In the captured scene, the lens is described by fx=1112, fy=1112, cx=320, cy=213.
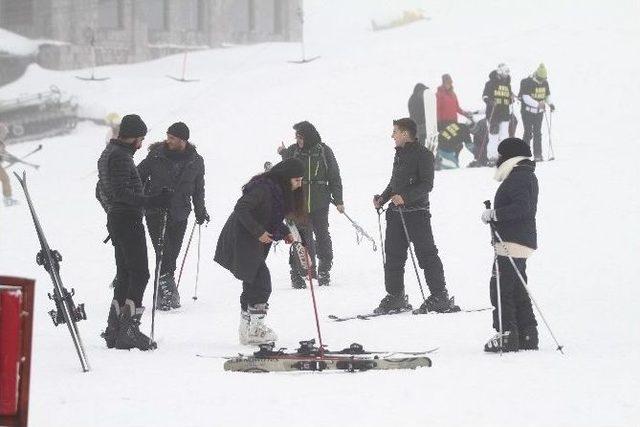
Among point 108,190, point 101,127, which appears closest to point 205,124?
point 101,127

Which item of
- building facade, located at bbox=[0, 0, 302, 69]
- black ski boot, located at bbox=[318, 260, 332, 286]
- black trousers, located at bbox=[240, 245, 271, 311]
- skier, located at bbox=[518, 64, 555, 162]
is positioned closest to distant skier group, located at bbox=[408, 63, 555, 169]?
skier, located at bbox=[518, 64, 555, 162]

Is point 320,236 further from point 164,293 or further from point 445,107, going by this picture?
point 445,107

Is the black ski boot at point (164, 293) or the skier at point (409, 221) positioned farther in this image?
the black ski boot at point (164, 293)

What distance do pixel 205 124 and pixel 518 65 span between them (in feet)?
30.2

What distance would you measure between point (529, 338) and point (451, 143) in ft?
37.8

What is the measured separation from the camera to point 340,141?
83.4ft

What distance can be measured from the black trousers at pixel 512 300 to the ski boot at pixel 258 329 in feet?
5.45

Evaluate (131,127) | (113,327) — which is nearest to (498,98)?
(131,127)

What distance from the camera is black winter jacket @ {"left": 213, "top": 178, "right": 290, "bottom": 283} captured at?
26.2 feet

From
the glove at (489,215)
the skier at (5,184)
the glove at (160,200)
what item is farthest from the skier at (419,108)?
the glove at (160,200)

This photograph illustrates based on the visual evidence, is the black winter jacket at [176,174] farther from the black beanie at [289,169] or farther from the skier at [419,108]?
the skier at [419,108]

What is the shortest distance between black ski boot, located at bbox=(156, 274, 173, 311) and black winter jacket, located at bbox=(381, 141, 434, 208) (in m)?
2.29

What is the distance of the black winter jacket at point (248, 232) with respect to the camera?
8000 mm

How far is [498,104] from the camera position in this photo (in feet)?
62.9
